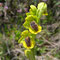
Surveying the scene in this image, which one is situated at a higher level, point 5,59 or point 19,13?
point 19,13

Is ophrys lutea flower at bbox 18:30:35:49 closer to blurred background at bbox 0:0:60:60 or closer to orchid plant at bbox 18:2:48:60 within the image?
orchid plant at bbox 18:2:48:60

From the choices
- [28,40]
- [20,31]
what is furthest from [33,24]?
[20,31]

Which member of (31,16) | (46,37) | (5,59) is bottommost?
(5,59)

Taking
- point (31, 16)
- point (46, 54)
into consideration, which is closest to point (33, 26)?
point (31, 16)

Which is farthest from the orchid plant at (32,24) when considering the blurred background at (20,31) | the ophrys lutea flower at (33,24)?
the blurred background at (20,31)

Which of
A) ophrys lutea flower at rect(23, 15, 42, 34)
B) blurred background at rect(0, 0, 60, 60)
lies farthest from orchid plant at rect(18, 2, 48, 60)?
blurred background at rect(0, 0, 60, 60)

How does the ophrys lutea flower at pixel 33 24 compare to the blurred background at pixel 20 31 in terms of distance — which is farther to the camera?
the blurred background at pixel 20 31

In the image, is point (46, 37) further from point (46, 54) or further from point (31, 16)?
point (31, 16)

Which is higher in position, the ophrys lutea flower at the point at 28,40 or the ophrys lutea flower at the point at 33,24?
the ophrys lutea flower at the point at 33,24

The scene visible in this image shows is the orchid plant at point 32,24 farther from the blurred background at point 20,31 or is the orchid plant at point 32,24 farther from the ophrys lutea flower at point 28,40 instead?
the blurred background at point 20,31
